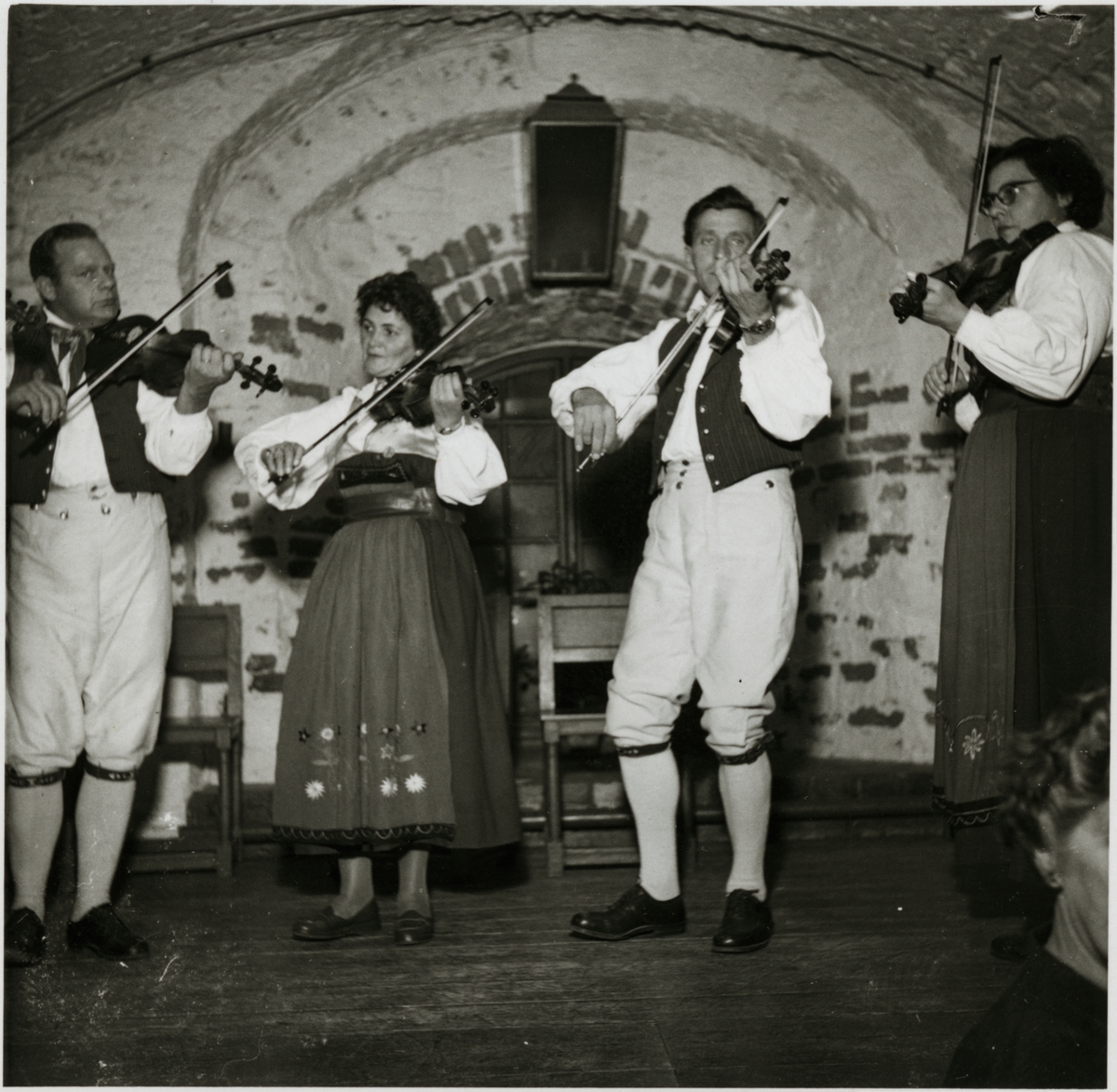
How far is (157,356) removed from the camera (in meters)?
3.39

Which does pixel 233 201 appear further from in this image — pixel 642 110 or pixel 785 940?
pixel 785 940

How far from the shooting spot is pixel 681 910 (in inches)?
129

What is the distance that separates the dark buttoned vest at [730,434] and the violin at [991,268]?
1.43ft

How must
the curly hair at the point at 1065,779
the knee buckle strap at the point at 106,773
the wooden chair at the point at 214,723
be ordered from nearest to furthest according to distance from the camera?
the curly hair at the point at 1065,779
the knee buckle strap at the point at 106,773
the wooden chair at the point at 214,723

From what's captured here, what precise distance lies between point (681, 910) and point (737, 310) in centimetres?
149

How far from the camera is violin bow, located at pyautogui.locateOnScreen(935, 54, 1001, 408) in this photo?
10.3ft

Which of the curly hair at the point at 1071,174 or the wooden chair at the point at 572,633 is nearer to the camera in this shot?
the curly hair at the point at 1071,174

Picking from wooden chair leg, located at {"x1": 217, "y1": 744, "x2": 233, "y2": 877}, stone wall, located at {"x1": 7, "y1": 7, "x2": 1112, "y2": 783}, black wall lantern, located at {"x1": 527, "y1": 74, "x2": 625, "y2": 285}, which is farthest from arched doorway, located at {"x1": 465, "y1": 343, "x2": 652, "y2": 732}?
wooden chair leg, located at {"x1": 217, "y1": 744, "x2": 233, "y2": 877}

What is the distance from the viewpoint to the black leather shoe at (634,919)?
3.17 meters

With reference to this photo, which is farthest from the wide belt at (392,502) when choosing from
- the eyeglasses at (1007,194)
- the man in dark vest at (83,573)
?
the eyeglasses at (1007,194)

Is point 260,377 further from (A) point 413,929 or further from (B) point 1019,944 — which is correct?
(B) point 1019,944

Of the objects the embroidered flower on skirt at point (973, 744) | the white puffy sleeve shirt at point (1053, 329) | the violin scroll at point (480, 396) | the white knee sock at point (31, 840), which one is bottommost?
the white knee sock at point (31, 840)

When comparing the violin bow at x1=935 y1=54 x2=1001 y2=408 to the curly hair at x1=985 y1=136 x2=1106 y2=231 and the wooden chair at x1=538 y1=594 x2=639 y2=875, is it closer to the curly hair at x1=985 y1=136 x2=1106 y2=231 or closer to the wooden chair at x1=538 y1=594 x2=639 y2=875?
the curly hair at x1=985 y1=136 x2=1106 y2=231

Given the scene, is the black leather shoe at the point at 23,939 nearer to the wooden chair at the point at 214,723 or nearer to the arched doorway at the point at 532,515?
the wooden chair at the point at 214,723
